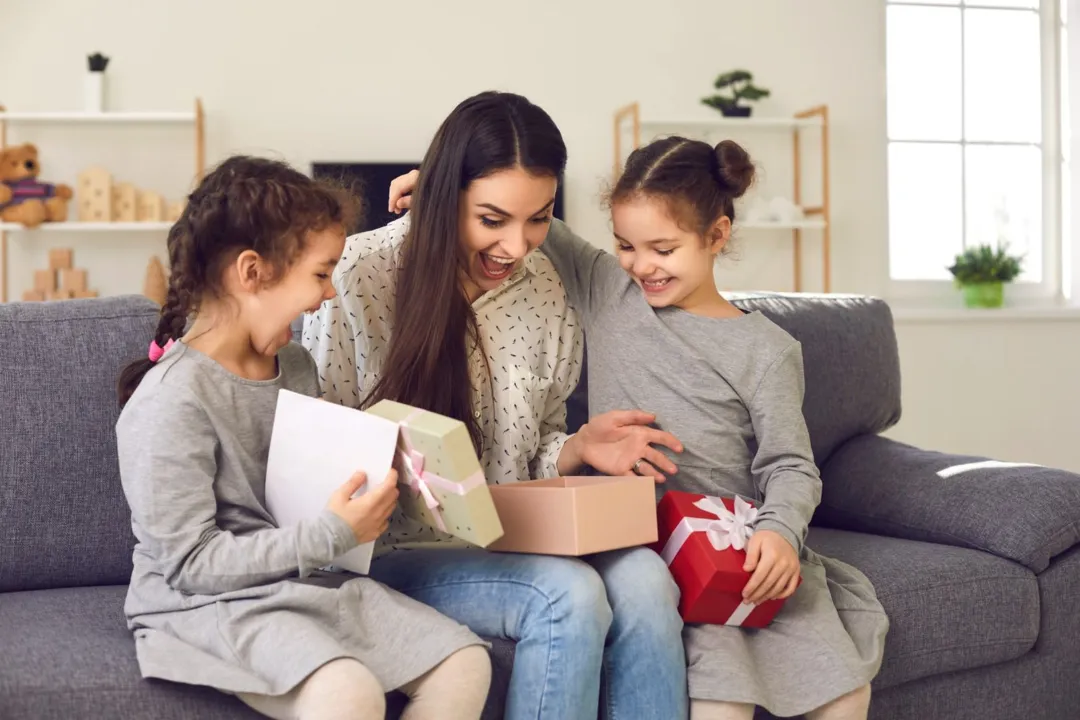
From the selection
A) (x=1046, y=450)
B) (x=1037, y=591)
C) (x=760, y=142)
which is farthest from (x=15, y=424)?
(x=1046, y=450)

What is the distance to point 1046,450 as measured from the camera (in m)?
4.91

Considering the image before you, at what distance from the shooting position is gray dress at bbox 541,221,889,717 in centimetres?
150

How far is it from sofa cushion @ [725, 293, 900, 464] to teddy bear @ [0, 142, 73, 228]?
2835mm

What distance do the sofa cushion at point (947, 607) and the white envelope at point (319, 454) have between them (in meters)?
0.81

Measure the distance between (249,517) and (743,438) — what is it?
29.4 inches

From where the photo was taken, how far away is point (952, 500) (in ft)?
6.46

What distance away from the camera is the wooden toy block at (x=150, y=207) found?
13.7ft

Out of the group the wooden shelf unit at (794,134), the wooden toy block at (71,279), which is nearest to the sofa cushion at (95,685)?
the wooden toy block at (71,279)

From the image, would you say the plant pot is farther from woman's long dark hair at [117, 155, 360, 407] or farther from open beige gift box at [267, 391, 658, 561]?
woman's long dark hair at [117, 155, 360, 407]

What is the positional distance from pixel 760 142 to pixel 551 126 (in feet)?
11.0

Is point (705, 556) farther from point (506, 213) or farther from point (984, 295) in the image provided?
point (984, 295)

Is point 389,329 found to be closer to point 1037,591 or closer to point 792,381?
point 792,381

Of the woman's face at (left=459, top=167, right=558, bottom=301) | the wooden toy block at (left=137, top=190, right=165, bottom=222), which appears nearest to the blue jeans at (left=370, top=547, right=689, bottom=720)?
the woman's face at (left=459, top=167, right=558, bottom=301)

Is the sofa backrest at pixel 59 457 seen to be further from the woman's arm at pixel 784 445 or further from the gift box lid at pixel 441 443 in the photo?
the woman's arm at pixel 784 445
